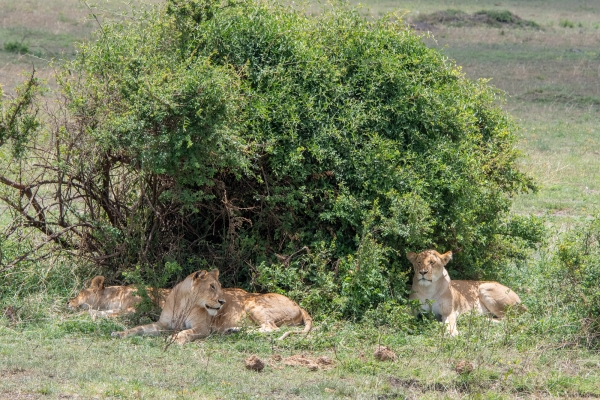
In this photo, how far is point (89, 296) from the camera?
8.69 meters

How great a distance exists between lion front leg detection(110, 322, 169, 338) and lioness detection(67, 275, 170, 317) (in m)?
0.38

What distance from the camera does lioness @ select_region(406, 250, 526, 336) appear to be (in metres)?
8.65

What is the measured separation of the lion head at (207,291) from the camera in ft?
26.4

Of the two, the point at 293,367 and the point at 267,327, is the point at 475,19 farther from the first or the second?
the point at 293,367

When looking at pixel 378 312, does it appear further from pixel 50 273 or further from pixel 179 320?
pixel 50 273

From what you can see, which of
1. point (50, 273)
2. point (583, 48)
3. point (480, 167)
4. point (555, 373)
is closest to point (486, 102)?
point (480, 167)

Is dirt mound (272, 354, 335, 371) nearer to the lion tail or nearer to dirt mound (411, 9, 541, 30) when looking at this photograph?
the lion tail

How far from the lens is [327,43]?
959cm

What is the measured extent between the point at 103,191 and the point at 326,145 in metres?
2.47

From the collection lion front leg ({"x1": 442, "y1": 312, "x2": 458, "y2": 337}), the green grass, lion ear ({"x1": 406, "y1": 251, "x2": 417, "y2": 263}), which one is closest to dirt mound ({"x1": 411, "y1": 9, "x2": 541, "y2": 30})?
lion ear ({"x1": 406, "y1": 251, "x2": 417, "y2": 263})

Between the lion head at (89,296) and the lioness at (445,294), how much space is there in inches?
122

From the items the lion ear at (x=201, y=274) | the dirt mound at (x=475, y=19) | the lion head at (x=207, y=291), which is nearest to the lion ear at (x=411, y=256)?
the lion head at (x=207, y=291)

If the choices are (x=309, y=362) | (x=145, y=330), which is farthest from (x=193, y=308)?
(x=309, y=362)

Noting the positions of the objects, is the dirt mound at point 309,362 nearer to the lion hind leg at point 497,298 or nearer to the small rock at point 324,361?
the small rock at point 324,361
